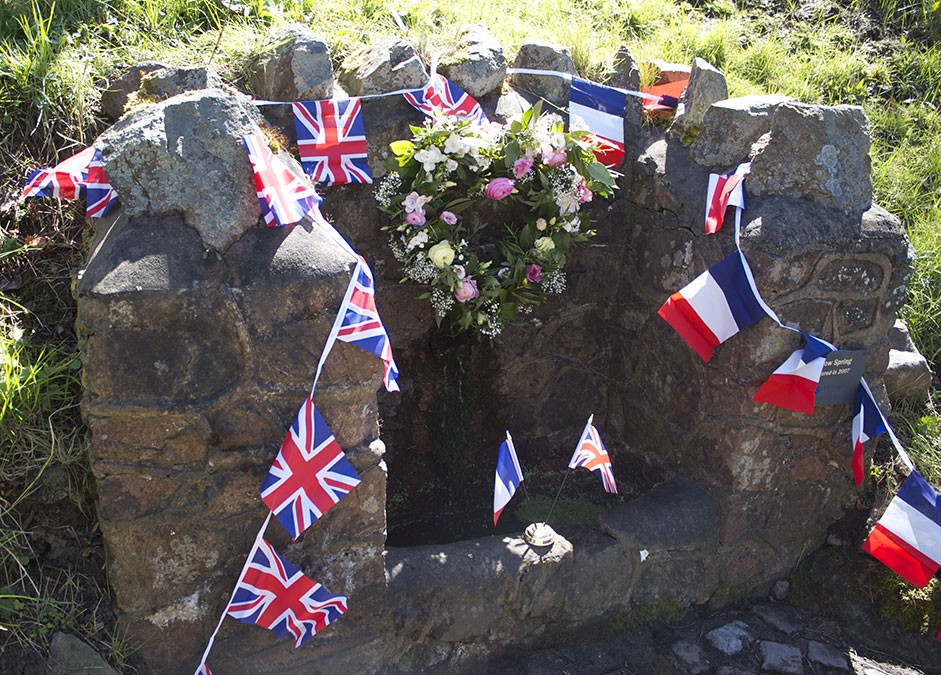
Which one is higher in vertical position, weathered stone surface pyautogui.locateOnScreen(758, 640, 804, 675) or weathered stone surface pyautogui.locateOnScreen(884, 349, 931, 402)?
weathered stone surface pyautogui.locateOnScreen(884, 349, 931, 402)

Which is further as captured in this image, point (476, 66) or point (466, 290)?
point (476, 66)

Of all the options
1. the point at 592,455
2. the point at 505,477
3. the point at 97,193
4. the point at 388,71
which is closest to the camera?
the point at 97,193

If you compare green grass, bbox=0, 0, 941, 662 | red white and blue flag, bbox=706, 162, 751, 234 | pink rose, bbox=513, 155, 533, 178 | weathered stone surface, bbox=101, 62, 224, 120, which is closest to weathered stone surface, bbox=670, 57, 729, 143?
red white and blue flag, bbox=706, 162, 751, 234

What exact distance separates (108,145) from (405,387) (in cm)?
175

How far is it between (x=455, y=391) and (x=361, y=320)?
4.57ft

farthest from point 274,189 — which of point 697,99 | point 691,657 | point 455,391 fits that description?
point 691,657

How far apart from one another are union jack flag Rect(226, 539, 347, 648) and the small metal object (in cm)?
78

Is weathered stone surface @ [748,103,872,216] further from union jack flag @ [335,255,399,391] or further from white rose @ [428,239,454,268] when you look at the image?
union jack flag @ [335,255,399,391]

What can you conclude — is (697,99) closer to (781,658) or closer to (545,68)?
(545,68)

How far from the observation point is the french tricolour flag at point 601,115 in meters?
3.85

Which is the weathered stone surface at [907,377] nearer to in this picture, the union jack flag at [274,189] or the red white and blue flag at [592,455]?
the red white and blue flag at [592,455]

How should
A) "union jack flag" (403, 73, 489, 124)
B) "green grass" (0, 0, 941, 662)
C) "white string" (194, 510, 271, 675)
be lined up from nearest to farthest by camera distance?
1. "white string" (194, 510, 271, 675)
2. "green grass" (0, 0, 941, 662)
3. "union jack flag" (403, 73, 489, 124)

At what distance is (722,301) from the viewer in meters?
3.28

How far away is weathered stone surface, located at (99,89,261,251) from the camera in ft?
8.22
